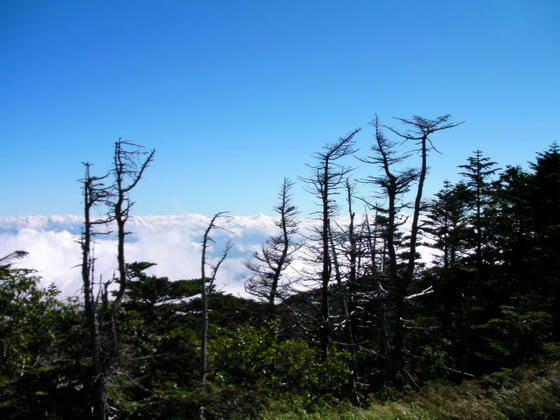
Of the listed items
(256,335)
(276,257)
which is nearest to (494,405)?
(256,335)

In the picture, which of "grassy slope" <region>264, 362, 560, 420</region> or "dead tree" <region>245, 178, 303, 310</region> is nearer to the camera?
"grassy slope" <region>264, 362, 560, 420</region>

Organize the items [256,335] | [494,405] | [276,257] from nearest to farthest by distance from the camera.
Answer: [494,405] < [256,335] < [276,257]

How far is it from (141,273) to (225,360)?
14063mm

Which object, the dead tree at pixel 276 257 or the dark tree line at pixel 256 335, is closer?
the dark tree line at pixel 256 335

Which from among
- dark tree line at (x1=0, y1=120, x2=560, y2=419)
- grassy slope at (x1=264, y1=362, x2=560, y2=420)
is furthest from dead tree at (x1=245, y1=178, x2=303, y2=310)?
grassy slope at (x1=264, y1=362, x2=560, y2=420)

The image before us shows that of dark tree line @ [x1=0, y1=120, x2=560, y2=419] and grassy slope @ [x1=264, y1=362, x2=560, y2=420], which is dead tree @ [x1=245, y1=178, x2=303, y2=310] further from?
grassy slope @ [x1=264, y1=362, x2=560, y2=420]

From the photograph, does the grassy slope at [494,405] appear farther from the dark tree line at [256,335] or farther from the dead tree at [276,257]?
the dead tree at [276,257]

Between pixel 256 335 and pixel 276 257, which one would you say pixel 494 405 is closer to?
pixel 256 335

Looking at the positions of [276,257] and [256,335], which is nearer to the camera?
[256,335]

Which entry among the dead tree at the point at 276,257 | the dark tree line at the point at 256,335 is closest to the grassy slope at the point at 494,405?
the dark tree line at the point at 256,335

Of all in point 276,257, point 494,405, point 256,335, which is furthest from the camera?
point 276,257

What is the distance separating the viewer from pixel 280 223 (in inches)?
796

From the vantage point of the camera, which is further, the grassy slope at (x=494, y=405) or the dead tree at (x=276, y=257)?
the dead tree at (x=276, y=257)

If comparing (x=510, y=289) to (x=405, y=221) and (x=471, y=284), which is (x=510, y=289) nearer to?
(x=471, y=284)
